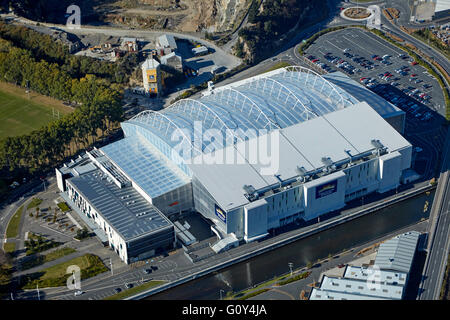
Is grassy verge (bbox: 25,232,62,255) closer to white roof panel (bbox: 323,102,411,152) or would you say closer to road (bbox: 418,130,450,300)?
white roof panel (bbox: 323,102,411,152)

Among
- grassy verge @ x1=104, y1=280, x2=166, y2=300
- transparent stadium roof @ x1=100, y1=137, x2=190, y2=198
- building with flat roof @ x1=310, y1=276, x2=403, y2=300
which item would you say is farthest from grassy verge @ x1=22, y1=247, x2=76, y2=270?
building with flat roof @ x1=310, y1=276, x2=403, y2=300

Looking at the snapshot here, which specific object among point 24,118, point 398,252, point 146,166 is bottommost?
point 24,118

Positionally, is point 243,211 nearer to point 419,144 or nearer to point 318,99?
point 318,99

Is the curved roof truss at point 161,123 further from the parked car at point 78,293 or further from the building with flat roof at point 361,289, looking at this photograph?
the building with flat roof at point 361,289

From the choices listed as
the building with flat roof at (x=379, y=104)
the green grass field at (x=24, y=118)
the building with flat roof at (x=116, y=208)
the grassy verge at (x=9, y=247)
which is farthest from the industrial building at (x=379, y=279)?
the green grass field at (x=24, y=118)

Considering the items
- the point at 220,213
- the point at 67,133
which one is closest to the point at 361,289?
the point at 220,213

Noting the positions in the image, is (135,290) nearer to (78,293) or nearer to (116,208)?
(78,293)
